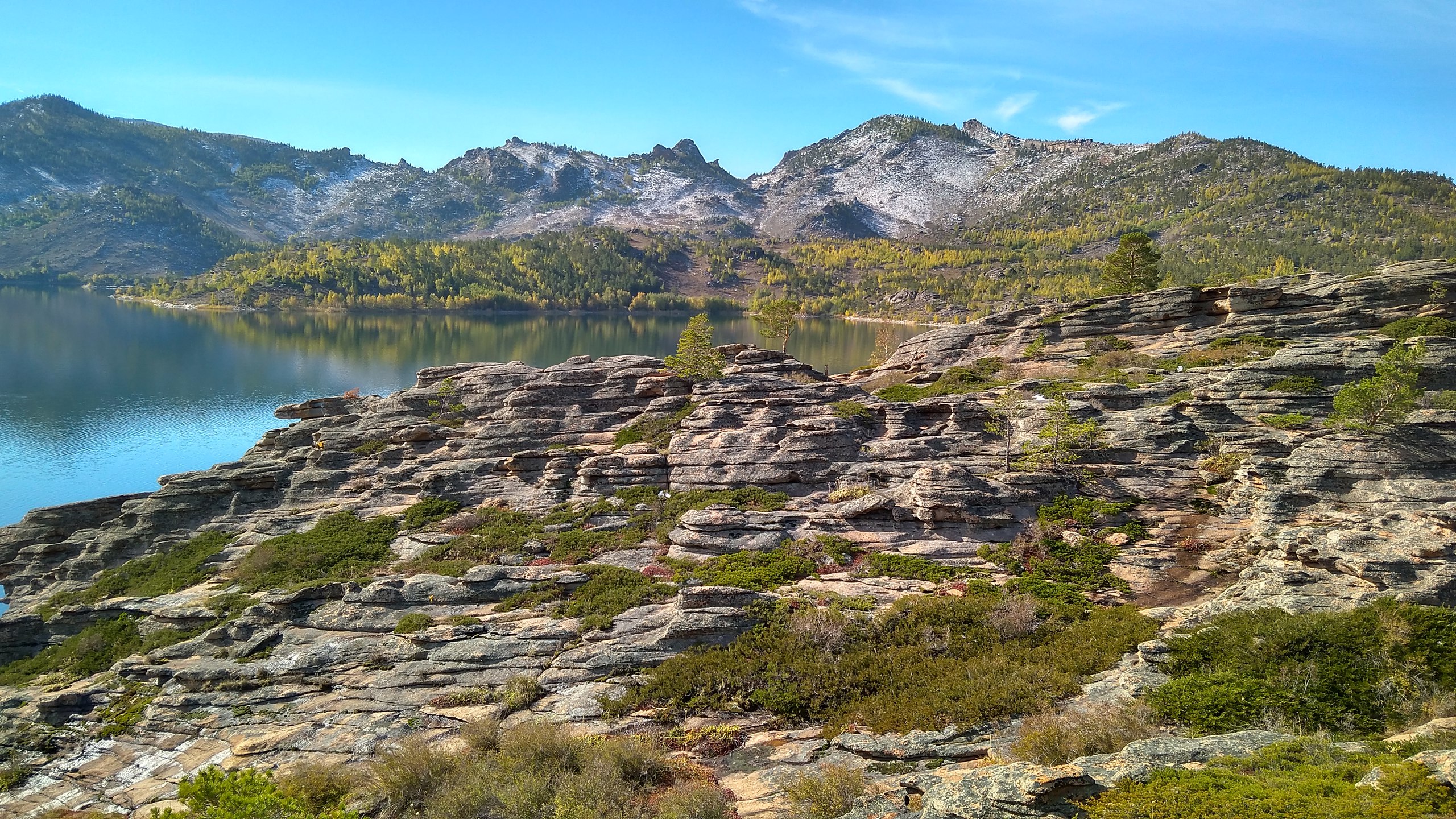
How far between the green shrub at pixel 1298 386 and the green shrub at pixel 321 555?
41.4 m

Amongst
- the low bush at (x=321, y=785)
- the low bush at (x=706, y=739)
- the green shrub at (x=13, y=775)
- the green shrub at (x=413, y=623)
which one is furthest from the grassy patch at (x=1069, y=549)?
the green shrub at (x=13, y=775)

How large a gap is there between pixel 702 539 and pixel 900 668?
10756 millimetres

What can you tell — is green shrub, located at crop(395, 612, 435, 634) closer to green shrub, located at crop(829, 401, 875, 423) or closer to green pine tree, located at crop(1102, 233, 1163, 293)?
green shrub, located at crop(829, 401, 875, 423)

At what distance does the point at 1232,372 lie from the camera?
33250mm

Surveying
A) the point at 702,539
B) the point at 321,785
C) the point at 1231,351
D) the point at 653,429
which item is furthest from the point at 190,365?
the point at 1231,351

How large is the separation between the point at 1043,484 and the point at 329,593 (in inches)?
1128

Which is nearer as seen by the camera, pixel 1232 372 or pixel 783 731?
pixel 783 731

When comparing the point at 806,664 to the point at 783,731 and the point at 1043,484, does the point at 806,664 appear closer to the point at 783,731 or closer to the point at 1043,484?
the point at 783,731

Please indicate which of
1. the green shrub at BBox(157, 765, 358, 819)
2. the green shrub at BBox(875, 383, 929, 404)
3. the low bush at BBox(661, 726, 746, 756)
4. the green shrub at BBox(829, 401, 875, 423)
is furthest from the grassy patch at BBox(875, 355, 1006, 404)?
the green shrub at BBox(157, 765, 358, 819)

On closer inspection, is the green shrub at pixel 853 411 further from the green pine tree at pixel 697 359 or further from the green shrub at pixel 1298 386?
the green shrub at pixel 1298 386

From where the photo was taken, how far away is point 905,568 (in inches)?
934

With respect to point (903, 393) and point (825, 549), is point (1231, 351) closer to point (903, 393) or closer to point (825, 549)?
point (903, 393)

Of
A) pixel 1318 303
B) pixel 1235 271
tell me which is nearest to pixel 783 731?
pixel 1318 303

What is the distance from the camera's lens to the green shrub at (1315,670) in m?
13.0
